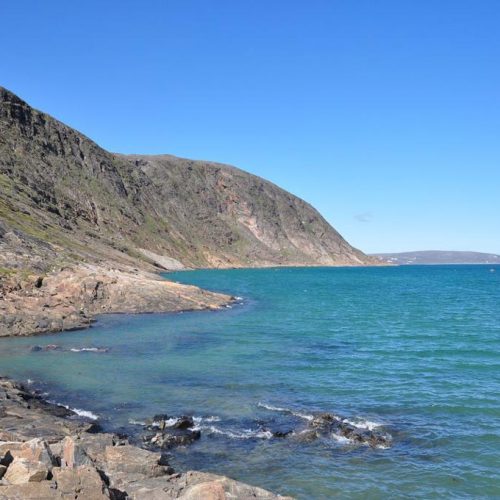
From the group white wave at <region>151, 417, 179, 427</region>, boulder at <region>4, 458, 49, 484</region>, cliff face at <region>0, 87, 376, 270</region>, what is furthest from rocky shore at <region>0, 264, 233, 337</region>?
boulder at <region>4, 458, 49, 484</region>

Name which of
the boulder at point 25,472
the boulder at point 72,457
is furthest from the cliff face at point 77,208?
the boulder at point 25,472

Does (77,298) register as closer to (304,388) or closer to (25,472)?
(304,388)

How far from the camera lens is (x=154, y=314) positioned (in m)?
57.8

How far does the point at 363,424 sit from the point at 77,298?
4152 centimetres

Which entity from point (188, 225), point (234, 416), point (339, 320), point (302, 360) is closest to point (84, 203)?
point (188, 225)

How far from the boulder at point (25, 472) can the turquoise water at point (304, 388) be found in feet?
23.6

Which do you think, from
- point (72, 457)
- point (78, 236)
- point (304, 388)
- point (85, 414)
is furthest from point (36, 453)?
point (78, 236)

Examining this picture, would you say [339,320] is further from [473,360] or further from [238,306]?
[473,360]

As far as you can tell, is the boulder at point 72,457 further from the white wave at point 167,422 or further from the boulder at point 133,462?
the white wave at point 167,422

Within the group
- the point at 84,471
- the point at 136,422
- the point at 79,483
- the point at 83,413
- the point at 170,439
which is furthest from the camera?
the point at 83,413

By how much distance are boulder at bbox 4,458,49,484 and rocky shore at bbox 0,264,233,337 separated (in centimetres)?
3276

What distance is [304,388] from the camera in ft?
91.8

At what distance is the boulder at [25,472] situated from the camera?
1084 centimetres

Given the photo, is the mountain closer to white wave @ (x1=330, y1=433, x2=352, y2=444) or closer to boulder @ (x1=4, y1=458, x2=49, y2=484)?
white wave @ (x1=330, y1=433, x2=352, y2=444)
